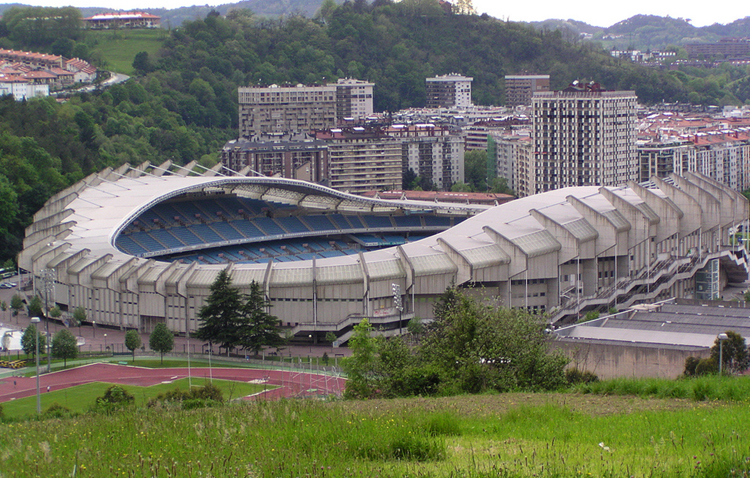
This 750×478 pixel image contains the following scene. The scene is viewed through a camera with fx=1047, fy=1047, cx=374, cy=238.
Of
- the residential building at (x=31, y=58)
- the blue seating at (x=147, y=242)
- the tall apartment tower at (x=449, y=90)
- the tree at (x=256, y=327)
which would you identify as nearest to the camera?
the tree at (x=256, y=327)

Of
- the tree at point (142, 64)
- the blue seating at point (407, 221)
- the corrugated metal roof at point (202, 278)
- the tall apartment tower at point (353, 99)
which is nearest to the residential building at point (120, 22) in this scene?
the tree at point (142, 64)

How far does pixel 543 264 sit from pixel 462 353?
94.2 ft

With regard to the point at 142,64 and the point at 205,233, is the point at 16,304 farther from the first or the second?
the point at 142,64

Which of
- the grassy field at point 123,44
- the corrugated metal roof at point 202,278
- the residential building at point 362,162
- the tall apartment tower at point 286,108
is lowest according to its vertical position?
the corrugated metal roof at point 202,278

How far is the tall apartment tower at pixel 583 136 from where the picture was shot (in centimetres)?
10844

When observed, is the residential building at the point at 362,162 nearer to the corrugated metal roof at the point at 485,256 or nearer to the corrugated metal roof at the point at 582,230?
the corrugated metal roof at the point at 582,230

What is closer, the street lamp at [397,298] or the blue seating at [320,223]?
the street lamp at [397,298]

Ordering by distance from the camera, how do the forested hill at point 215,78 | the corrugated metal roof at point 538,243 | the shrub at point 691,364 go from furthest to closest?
the forested hill at point 215,78 < the corrugated metal roof at point 538,243 < the shrub at point 691,364

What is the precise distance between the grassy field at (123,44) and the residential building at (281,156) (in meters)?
48.5

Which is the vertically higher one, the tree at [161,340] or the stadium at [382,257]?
the stadium at [382,257]

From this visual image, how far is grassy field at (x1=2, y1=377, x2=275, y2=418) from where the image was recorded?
39469 millimetres

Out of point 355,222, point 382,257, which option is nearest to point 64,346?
point 382,257

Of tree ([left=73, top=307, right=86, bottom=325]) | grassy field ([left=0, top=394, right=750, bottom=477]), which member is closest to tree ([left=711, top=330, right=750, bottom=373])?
grassy field ([left=0, top=394, right=750, bottom=477])

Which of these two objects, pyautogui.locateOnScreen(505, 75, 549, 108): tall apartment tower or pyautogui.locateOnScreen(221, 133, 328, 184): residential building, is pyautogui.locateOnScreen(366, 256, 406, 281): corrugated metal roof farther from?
pyautogui.locateOnScreen(505, 75, 549, 108): tall apartment tower
